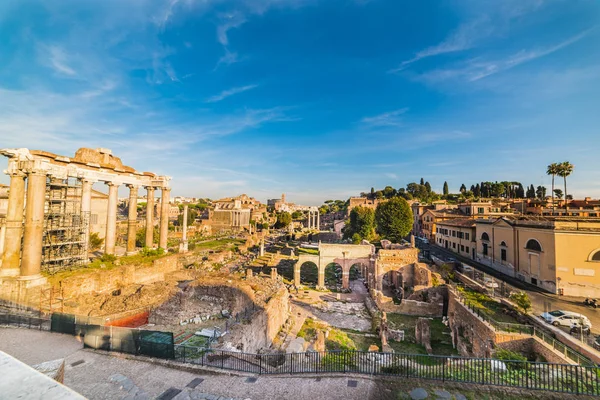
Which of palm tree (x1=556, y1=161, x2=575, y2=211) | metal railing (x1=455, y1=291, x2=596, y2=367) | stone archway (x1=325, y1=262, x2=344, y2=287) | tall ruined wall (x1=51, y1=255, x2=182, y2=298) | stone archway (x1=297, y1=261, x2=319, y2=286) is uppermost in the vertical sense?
palm tree (x1=556, y1=161, x2=575, y2=211)

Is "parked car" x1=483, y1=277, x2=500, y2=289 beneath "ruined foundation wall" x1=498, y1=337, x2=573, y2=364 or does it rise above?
above

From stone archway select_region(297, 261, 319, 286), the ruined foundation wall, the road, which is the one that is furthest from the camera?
stone archway select_region(297, 261, 319, 286)

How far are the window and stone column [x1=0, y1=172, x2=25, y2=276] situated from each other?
42046 millimetres

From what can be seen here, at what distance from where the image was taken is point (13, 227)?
18156mm

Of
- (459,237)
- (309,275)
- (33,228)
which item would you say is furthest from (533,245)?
(33,228)

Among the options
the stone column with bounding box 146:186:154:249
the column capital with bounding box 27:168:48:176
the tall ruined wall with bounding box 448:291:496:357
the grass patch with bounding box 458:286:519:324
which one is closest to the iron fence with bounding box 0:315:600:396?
the tall ruined wall with bounding box 448:291:496:357

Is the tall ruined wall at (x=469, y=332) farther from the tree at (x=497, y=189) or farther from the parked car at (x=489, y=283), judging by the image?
the tree at (x=497, y=189)

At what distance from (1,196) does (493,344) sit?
49.0m

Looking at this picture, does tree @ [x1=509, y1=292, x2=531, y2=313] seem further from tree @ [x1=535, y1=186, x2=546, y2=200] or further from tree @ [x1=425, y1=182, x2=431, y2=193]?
tree @ [x1=425, y1=182, x2=431, y2=193]

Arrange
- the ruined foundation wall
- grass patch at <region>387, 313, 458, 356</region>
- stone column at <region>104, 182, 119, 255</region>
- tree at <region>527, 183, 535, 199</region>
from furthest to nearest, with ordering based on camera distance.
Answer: tree at <region>527, 183, 535, 199</region>
stone column at <region>104, 182, 119, 255</region>
grass patch at <region>387, 313, 458, 356</region>
the ruined foundation wall

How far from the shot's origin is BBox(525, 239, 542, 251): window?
81.7ft

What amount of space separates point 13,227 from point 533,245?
4278 centimetres

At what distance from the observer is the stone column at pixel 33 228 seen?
58.2 ft

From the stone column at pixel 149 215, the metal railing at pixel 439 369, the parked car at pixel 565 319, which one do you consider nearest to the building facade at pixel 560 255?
the parked car at pixel 565 319
